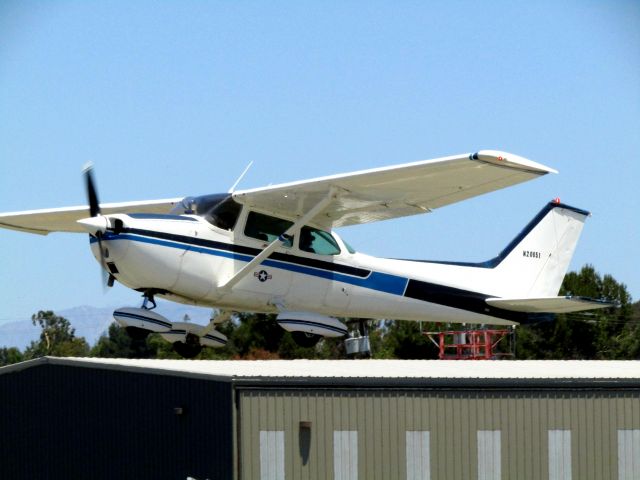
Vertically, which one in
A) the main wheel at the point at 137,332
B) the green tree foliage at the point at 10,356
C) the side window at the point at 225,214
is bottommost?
the green tree foliage at the point at 10,356

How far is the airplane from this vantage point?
1883 cm

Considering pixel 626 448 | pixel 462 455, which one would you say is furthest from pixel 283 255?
pixel 626 448

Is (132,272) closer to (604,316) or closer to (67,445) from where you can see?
(67,445)

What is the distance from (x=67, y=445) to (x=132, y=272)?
5.62 metres

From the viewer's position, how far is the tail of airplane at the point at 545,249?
23188 millimetres

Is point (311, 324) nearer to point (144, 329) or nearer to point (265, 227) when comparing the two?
point (265, 227)

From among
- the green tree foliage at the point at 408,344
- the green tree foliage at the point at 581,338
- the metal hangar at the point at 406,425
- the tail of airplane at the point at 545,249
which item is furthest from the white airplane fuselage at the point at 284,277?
the green tree foliage at the point at 581,338

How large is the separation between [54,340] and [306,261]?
298 feet

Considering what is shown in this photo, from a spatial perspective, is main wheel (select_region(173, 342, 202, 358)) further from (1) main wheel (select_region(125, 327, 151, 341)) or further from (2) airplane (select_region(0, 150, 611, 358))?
(1) main wheel (select_region(125, 327, 151, 341))

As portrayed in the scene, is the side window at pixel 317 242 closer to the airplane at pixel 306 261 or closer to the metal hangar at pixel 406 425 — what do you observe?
the airplane at pixel 306 261

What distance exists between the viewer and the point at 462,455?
18406 mm

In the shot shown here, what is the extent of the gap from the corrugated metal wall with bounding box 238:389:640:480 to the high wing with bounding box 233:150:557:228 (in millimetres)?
3131

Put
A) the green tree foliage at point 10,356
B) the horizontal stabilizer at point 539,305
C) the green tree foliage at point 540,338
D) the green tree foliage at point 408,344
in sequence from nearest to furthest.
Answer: the horizontal stabilizer at point 539,305
the green tree foliage at point 408,344
the green tree foliage at point 540,338
the green tree foliage at point 10,356

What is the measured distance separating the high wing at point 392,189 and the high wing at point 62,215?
331cm
